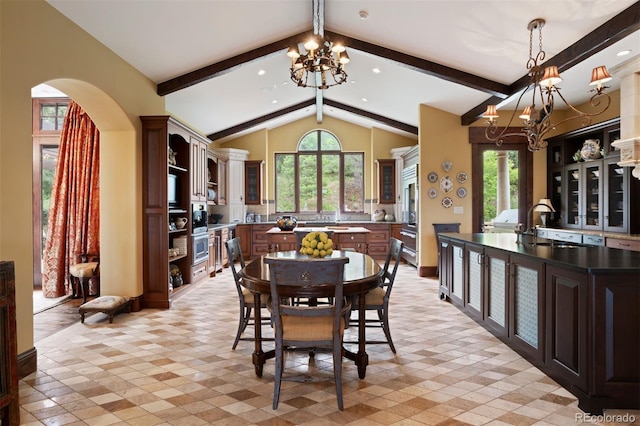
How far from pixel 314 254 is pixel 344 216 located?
6.83 meters

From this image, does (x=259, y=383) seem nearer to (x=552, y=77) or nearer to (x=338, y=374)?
(x=338, y=374)

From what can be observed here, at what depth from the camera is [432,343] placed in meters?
3.71

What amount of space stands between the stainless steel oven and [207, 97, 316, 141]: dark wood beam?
3.23 m

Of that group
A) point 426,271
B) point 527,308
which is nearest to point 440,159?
point 426,271

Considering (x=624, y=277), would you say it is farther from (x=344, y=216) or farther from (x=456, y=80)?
(x=344, y=216)

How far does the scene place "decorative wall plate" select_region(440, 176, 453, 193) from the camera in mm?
7215

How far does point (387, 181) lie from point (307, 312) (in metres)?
7.63

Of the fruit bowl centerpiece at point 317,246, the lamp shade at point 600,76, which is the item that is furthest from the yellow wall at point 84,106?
the lamp shade at point 600,76

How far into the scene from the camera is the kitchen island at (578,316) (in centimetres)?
236

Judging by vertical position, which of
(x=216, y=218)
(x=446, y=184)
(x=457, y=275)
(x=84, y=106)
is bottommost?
(x=457, y=275)

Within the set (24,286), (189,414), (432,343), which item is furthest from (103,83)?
(432,343)

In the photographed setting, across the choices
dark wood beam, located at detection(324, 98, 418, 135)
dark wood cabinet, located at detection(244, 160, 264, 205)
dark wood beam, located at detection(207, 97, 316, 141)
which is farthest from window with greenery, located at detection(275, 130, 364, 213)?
dark wood beam, located at detection(324, 98, 418, 135)

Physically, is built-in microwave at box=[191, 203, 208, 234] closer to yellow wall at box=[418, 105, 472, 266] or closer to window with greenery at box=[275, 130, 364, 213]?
window with greenery at box=[275, 130, 364, 213]

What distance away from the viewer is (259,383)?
9.39ft
